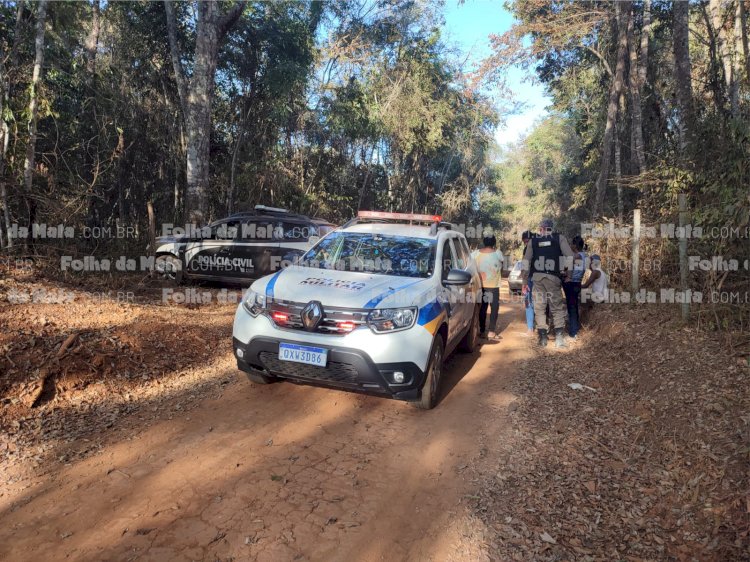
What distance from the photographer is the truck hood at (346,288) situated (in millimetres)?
4250

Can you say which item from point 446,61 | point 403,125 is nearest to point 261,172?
point 403,125

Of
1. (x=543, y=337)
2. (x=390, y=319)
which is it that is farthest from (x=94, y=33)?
(x=390, y=319)

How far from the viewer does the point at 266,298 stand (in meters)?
4.47

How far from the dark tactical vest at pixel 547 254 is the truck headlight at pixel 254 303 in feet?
14.9

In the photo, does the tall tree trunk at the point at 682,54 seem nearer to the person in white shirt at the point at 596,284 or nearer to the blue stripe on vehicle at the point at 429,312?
the person in white shirt at the point at 596,284

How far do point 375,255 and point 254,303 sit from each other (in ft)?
4.92

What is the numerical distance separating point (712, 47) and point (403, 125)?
1279 centimetres

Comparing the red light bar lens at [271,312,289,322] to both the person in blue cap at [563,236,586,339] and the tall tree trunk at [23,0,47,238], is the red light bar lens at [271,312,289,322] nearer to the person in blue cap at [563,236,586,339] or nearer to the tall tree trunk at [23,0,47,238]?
the person in blue cap at [563,236,586,339]

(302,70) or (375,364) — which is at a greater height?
(302,70)

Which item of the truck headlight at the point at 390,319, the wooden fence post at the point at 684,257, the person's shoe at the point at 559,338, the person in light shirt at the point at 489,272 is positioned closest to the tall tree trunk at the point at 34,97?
the truck headlight at the point at 390,319

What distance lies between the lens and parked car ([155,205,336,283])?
397 inches

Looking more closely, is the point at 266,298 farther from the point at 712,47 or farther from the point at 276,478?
the point at 712,47

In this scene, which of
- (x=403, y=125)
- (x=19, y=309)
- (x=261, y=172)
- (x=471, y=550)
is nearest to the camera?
(x=471, y=550)

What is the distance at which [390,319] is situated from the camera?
4.18 metres
